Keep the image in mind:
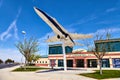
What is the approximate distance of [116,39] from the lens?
60.8 metres

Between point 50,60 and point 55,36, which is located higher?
point 55,36

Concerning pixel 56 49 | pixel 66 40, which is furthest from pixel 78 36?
pixel 56 49

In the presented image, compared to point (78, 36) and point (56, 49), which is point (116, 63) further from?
point (56, 49)

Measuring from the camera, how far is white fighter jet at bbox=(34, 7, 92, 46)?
37612 mm

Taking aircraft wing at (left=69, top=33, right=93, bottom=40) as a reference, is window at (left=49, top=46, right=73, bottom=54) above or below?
below

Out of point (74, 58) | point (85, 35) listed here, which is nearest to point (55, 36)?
point (85, 35)

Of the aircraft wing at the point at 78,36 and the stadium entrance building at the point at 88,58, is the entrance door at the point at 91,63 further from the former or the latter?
the aircraft wing at the point at 78,36

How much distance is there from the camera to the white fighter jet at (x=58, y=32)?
3761 centimetres

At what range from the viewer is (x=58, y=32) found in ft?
135

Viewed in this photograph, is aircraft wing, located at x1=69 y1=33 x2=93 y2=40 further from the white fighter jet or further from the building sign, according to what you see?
the building sign

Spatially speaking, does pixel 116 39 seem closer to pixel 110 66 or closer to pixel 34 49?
pixel 110 66

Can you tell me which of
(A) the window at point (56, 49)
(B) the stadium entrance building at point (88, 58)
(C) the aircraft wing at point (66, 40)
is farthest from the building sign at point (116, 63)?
(A) the window at point (56, 49)

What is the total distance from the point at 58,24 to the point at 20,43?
19633 millimetres

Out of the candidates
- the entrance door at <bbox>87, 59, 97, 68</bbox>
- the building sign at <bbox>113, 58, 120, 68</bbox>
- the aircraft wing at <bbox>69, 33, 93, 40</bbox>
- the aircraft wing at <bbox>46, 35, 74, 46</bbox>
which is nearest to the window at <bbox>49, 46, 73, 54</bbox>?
the entrance door at <bbox>87, 59, 97, 68</bbox>
